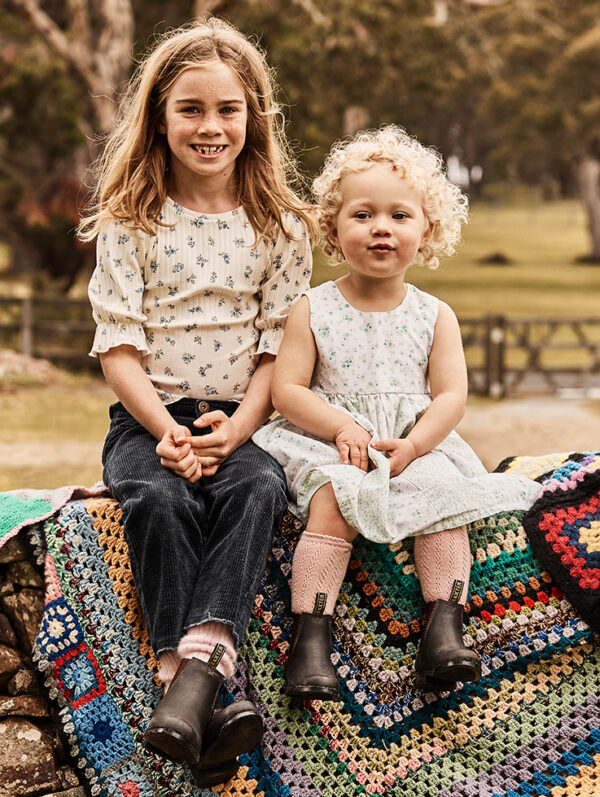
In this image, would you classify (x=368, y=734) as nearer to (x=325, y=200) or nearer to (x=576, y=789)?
(x=576, y=789)

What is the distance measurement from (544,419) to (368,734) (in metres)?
7.85

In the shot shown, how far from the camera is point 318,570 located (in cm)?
197

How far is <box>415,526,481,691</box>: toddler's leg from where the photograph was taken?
1.88 m

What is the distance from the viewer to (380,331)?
87.7 inches

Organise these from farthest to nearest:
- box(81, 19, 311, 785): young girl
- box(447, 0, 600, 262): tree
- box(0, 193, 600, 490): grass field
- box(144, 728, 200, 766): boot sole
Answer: box(447, 0, 600, 262): tree, box(0, 193, 600, 490): grass field, box(81, 19, 311, 785): young girl, box(144, 728, 200, 766): boot sole

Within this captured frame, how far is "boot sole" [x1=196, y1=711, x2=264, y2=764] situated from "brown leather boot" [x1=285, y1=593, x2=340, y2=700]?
0.12 meters

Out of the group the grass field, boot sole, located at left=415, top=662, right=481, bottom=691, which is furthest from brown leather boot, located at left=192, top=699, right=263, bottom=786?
the grass field

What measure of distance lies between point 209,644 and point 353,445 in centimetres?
51

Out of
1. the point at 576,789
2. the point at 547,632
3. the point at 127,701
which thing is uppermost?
the point at 547,632

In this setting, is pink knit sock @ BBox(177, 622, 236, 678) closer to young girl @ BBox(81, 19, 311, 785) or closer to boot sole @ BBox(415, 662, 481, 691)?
young girl @ BBox(81, 19, 311, 785)

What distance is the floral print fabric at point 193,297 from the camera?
220 cm

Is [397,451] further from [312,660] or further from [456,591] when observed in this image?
[312,660]

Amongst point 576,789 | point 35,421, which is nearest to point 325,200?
point 576,789

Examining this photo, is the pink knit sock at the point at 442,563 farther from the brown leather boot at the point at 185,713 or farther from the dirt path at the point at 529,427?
the dirt path at the point at 529,427
